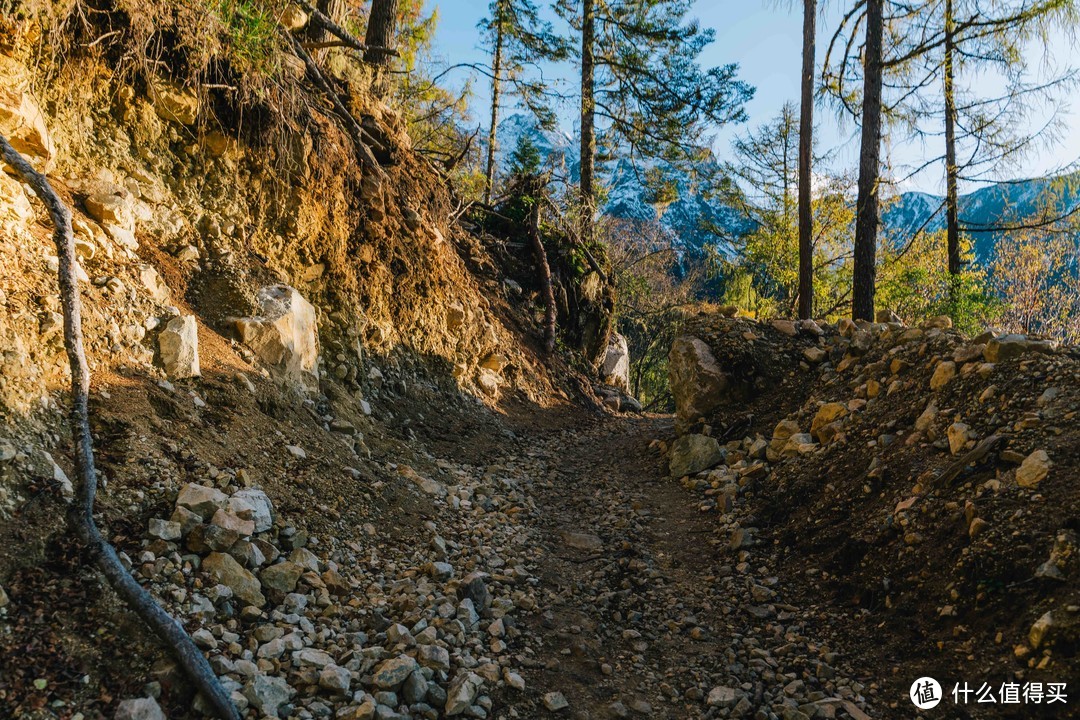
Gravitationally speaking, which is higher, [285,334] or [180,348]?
[285,334]

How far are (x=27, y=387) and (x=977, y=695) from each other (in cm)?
419

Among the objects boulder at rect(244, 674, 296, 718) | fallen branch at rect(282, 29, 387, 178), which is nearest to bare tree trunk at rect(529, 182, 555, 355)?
fallen branch at rect(282, 29, 387, 178)

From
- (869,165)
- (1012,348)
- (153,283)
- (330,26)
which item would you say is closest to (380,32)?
(330,26)

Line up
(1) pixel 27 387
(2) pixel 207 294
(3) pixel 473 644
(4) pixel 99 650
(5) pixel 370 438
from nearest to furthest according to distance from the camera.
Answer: (4) pixel 99 650 < (1) pixel 27 387 < (3) pixel 473 644 < (2) pixel 207 294 < (5) pixel 370 438

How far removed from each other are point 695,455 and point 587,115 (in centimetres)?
929

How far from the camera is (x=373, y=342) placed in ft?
18.9

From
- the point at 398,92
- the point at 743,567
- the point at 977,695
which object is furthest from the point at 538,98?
the point at 977,695

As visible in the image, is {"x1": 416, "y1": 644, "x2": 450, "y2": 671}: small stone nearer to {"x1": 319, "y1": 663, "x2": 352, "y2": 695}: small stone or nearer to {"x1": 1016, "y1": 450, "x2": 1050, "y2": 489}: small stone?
{"x1": 319, "y1": 663, "x2": 352, "y2": 695}: small stone

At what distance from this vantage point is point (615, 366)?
12.6m

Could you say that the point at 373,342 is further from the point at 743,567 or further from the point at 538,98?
the point at 538,98

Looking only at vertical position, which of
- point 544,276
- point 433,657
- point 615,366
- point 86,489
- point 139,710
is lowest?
point 433,657

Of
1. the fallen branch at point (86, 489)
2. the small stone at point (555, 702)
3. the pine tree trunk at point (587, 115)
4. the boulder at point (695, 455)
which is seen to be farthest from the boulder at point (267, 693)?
the pine tree trunk at point (587, 115)

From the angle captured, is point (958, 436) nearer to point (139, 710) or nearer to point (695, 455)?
point (695, 455)

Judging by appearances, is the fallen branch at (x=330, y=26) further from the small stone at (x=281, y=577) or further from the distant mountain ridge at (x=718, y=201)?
the distant mountain ridge at (x=718, y=201)
